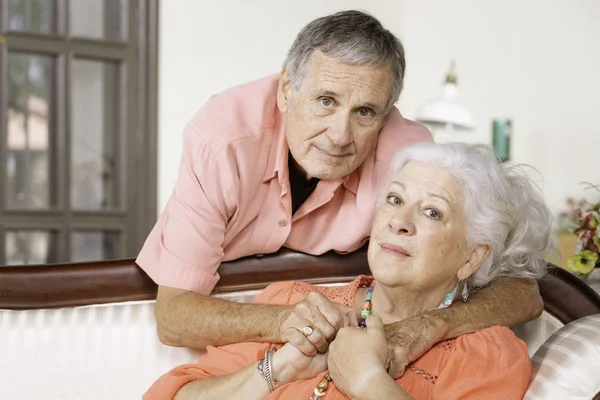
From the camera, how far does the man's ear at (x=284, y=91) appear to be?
2.09m

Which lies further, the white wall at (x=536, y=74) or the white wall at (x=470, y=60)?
the white wall at (x=536, y=74)

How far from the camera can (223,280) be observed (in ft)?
7.32

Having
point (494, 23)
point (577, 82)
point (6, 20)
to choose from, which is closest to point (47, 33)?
point (6, 20)

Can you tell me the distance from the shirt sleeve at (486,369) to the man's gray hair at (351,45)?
2.06 feet

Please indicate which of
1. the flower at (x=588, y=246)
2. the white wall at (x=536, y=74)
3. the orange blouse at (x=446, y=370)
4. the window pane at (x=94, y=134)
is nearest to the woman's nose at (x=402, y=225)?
the orange blouse at (x=446, y=370)

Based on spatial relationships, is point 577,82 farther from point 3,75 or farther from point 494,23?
point 3,75

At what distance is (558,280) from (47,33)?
3231 millimetres

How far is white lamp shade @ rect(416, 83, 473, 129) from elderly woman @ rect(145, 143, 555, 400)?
8.55 feet

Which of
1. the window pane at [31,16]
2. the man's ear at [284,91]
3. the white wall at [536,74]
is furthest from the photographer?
the white wall at [536,74]

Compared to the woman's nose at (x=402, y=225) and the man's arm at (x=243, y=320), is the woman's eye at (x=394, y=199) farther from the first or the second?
the man's arm at (x=243, y=320)

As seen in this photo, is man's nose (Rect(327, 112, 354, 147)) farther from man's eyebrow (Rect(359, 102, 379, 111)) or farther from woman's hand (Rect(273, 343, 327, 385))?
woman's hand (Rect(273, 343, 327, 385))

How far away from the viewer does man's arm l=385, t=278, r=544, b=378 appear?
1713mm

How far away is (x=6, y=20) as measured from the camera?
14.2 feet

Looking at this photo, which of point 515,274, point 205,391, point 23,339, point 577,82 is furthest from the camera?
point 577,82
